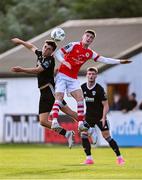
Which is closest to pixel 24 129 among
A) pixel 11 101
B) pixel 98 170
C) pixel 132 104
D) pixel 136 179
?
pixel 11 101

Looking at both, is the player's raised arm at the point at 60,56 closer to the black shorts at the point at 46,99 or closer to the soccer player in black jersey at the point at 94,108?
the black shorts at the point at 46,99

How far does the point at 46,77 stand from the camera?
2138 cm

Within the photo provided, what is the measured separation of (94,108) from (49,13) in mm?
48137

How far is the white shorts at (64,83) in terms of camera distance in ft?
70.1

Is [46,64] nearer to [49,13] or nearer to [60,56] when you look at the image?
[60,56]

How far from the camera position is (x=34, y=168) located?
66.9 ft

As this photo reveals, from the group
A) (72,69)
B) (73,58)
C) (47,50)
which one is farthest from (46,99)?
(47,50)

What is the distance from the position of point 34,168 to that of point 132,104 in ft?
56.5

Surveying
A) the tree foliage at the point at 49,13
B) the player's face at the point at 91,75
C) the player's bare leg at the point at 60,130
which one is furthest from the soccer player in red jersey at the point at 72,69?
the tree foliage at the point at 49,13

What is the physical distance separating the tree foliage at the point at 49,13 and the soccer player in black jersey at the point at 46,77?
45.5 metres

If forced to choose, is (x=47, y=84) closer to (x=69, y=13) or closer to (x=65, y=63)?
(x=65, y=63)

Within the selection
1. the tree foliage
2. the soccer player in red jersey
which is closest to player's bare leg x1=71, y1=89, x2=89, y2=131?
the soccer player in red jersey

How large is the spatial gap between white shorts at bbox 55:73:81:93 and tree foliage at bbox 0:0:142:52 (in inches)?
1798

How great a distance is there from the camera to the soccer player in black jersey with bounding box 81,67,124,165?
71.9ft
